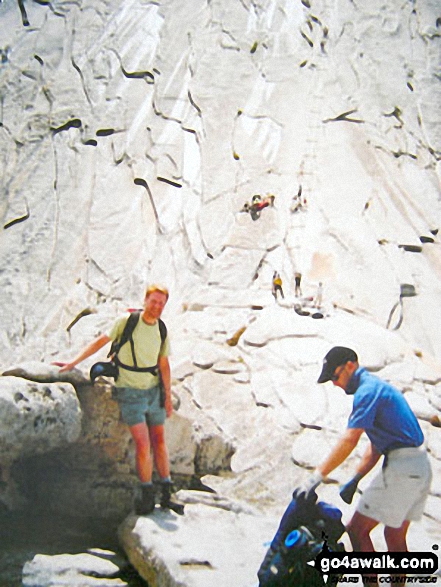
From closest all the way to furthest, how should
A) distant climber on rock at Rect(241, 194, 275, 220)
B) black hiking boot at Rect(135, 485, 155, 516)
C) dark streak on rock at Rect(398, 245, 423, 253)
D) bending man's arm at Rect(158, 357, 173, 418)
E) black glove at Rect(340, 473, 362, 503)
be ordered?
1. black glove at Rect(340, 473, 362, 503)
2. black hiking boot at Rect(135, 485, 155, 516)
3. bending man's arm at Rect(158, 357, 173, 418)
4. dark streak on rock at Rect(398, 245, 423, 253)
5. distant climber on rock at Rect(241, 194, 275, 220)

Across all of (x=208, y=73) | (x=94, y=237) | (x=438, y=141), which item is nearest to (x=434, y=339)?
(x=438, y=141)

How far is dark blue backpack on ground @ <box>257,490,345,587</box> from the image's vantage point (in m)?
2.43

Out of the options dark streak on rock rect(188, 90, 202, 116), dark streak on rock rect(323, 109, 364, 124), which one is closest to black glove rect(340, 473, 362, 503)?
dark streak on rock rect(323, 109, 364, 124)

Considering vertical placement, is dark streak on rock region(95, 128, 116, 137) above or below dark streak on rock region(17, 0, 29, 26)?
below

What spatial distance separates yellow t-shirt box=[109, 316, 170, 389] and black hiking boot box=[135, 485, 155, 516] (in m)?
0.56

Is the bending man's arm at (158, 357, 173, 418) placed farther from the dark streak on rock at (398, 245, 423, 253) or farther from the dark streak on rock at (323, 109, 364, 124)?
the dark streak on rock at (323, 109, 364, 124)

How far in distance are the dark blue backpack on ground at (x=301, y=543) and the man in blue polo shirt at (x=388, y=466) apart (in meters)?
0.10

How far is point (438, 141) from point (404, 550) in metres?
9.28

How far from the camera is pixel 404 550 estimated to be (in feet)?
8.29

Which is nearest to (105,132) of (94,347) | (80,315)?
(80,315)

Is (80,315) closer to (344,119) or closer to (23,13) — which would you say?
(344,119)

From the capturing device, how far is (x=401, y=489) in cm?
252

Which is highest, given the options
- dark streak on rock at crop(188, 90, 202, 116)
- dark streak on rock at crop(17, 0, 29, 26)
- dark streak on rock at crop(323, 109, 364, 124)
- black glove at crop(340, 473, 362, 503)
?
dark streak on rock at crop(17, 0, 29, 26)

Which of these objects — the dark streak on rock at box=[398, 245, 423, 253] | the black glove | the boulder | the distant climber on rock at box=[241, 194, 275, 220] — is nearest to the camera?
the black glove
